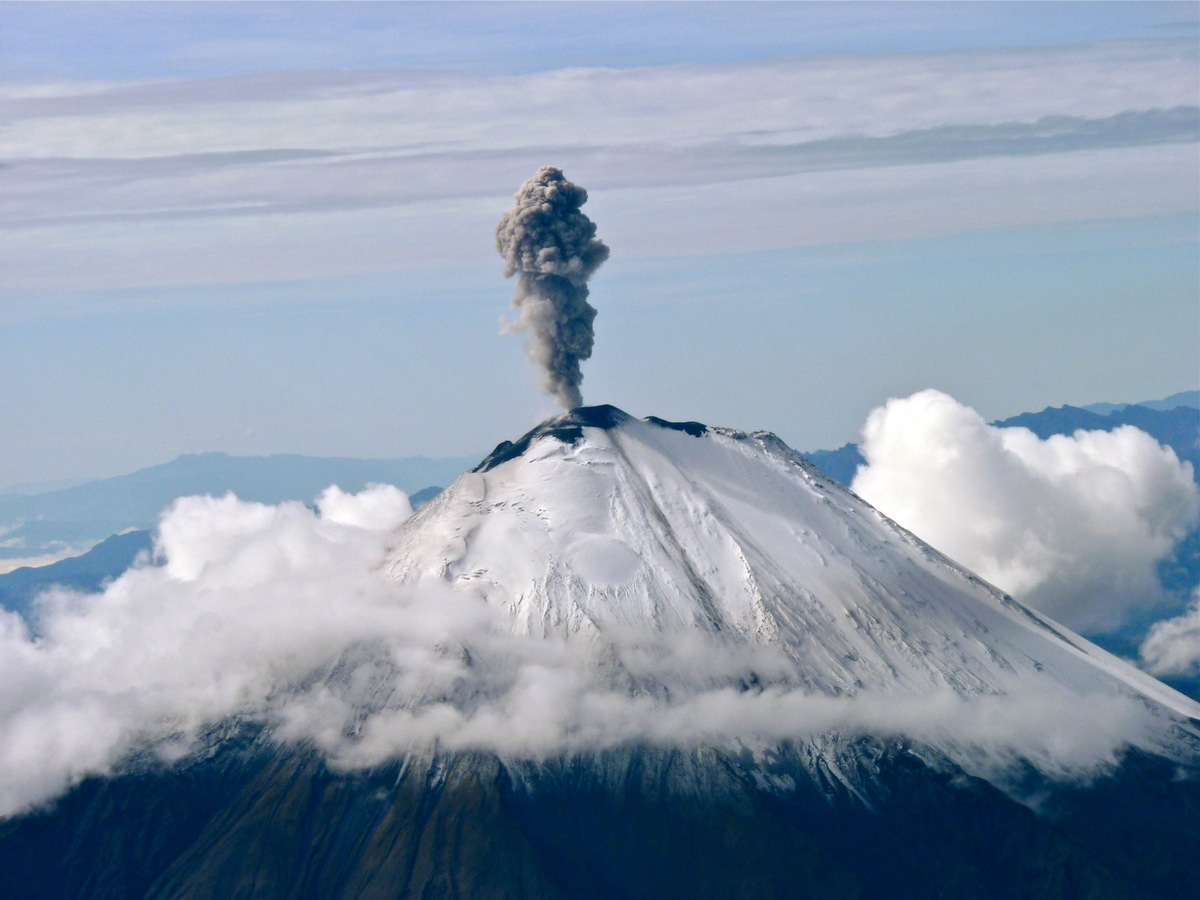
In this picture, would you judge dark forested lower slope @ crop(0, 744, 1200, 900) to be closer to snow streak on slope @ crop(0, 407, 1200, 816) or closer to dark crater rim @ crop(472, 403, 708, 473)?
snow streak on slope @ crop(0, 407, 1200, 816)

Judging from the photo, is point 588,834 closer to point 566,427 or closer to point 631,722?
point 631,722

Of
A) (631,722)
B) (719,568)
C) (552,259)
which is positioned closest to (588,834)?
(631,722)

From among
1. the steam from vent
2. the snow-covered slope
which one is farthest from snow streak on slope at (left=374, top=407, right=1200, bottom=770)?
the steam from vent

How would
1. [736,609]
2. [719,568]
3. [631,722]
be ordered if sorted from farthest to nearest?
[719,568] < [736,609] < [631,722]

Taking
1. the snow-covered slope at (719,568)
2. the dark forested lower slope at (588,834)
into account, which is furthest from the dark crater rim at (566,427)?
the dark forested lower slope at (588,834)

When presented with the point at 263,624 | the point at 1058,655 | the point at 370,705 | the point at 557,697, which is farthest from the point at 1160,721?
the point at 263,624

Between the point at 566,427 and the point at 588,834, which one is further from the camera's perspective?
the point at 566,427

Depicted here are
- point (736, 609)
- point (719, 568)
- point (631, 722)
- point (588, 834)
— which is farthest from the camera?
point (719, 568)
